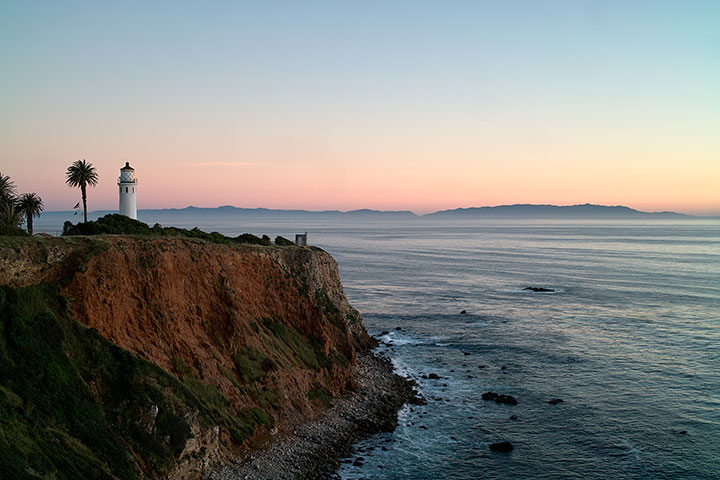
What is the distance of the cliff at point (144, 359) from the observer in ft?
71.4

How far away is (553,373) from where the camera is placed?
46594 millimetres

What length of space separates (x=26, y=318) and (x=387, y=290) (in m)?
70.2

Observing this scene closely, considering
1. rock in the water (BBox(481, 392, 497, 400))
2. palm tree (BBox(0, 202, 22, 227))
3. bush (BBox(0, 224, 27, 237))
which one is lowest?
rock in the water (BBox(481, 392, 497, 400))

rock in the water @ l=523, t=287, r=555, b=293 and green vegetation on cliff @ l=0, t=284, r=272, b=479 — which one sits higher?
green vegetation on cliff @ l=0, t=284, r=272, b=479

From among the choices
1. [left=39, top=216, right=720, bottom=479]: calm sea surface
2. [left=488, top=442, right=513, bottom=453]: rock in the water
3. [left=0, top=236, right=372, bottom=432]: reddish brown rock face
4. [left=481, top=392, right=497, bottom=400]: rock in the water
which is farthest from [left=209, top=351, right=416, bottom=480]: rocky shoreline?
[left=488, top=442, right=513, bottom=453]: rock in the water

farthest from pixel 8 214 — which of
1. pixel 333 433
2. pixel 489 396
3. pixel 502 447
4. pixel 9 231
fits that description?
pixel 502 447

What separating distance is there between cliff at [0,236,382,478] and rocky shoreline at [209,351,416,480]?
1.01m

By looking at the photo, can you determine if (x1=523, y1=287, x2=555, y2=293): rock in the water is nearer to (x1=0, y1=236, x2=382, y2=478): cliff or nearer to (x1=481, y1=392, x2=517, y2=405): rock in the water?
(x1=481, y1=392, x2=517, y2=405): rock in the water

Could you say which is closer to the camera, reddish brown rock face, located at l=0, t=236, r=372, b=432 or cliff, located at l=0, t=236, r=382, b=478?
cliff, located at l=0, t=236, r=382, b=478

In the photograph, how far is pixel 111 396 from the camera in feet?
78.6

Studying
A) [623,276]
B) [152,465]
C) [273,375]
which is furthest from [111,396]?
[623,276]

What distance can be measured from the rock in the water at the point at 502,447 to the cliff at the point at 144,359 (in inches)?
482

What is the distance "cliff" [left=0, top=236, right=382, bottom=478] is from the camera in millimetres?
21766

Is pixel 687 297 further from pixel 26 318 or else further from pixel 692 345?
pixel 26 318
